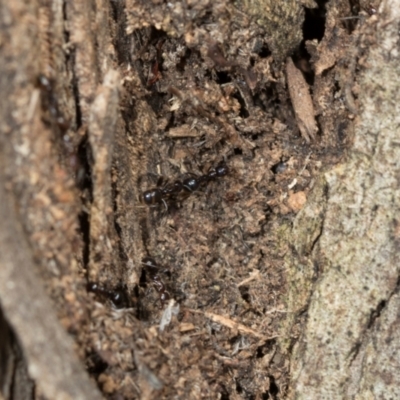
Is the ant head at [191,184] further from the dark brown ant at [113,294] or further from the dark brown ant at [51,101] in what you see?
the dark brown ant at [51,101]

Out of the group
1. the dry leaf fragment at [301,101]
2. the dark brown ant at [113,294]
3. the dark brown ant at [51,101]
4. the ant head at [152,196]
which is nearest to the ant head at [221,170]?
the ant head at [152,196]

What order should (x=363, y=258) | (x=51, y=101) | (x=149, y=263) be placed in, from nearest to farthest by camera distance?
1. (x=51, y=101)
2. (x=363, y=258)
3. (x=149, y=263)

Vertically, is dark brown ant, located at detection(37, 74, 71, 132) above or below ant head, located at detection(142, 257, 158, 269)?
above

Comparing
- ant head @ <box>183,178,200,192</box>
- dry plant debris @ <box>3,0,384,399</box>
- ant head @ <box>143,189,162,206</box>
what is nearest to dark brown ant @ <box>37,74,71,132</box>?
dry plant debris @ <box>3,0,384,399</box>

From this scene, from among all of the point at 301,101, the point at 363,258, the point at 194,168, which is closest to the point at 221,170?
the point at 194,168

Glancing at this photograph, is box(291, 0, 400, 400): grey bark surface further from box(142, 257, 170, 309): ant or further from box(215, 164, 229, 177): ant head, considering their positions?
box(142, 257, 170, 309): ant

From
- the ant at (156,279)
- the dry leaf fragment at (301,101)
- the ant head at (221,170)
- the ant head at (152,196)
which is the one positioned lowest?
the ant at (156,279)

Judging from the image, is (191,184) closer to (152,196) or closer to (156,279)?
(152,196)
